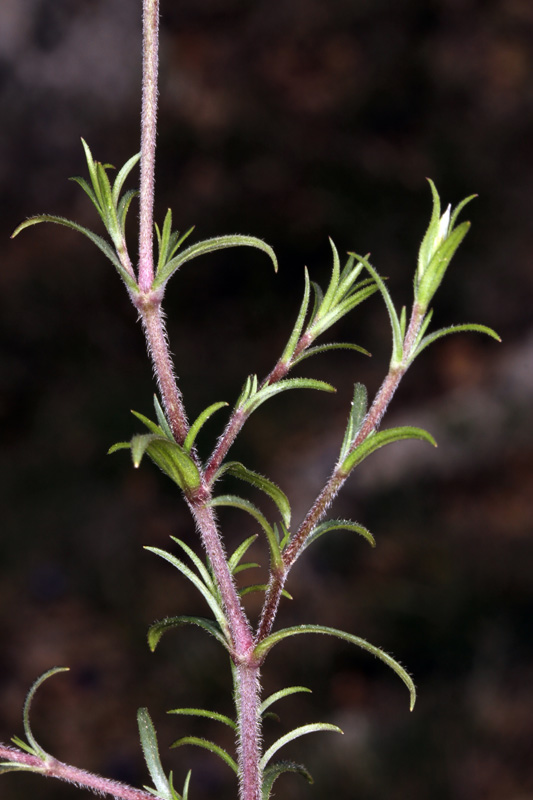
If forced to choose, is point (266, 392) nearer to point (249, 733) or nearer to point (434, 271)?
point (434, 271)

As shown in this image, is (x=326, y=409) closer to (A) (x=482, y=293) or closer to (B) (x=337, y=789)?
(A) (x=482, y=293)

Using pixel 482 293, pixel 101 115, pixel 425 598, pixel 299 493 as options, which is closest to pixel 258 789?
pixel 425 598

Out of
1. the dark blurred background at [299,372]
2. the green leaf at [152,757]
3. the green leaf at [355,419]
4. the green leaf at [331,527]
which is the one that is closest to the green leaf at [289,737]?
the green leaf at [152,757]

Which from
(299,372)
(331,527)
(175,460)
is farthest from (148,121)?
(299,372)

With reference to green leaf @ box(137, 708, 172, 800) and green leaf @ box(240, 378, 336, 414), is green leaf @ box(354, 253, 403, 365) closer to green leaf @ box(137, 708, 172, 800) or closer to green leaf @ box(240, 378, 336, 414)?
green leaf @ box(240, 378, 336, 414)

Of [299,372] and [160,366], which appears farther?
[299,372]
